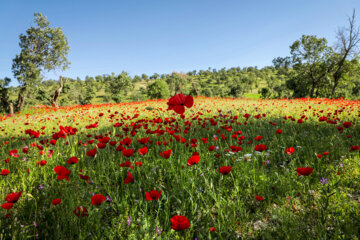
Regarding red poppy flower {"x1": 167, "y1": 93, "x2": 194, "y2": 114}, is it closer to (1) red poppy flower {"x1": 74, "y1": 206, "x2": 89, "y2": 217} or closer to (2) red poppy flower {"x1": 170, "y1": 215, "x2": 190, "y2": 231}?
(2) red poppy flower {"x1": 170, "y1": 215, "x2": 190, "y2": 231}

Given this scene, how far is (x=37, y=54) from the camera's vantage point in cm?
2033

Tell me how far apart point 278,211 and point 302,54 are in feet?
119

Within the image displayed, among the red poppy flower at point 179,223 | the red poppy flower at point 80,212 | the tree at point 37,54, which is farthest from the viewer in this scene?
the tree at point 37,54

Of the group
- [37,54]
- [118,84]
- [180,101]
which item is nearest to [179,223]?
[180,101]

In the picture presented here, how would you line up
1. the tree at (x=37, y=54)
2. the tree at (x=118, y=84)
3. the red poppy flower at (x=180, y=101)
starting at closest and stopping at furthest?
the red poppy flower at (x=180, y=101)
the tree at (x=37, y=54)
the tree at (x=118, y=84)

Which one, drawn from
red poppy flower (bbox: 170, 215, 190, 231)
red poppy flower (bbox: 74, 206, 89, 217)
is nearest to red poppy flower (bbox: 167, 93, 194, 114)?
red poppy flower (bbox: 170, 215, 190, 231)

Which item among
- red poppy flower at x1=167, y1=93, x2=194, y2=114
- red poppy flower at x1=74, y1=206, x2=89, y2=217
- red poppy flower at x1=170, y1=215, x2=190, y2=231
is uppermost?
red poppy flower at x1=167, y1=93, x2=194, y2=114

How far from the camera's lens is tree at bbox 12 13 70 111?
19328 millimetres

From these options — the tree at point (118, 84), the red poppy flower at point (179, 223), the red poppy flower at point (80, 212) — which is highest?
the tree at point (118, 84)

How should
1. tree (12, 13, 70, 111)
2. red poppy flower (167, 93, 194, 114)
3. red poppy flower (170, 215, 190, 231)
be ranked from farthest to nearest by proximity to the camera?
tree (12, 13, 70, 111) → red poppy flower (167, 93, 194, 114) → red poppy flower (170, 215, 190, 231)

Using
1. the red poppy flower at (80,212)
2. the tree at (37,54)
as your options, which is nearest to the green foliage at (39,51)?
the tree at (37,54)

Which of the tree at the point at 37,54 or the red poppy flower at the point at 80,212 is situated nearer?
the red poppy flower at the point at 80,212

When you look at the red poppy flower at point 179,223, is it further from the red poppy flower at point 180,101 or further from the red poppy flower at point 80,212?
the red poppy flower at point 180,101

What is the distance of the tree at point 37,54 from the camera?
A: 19.3m
